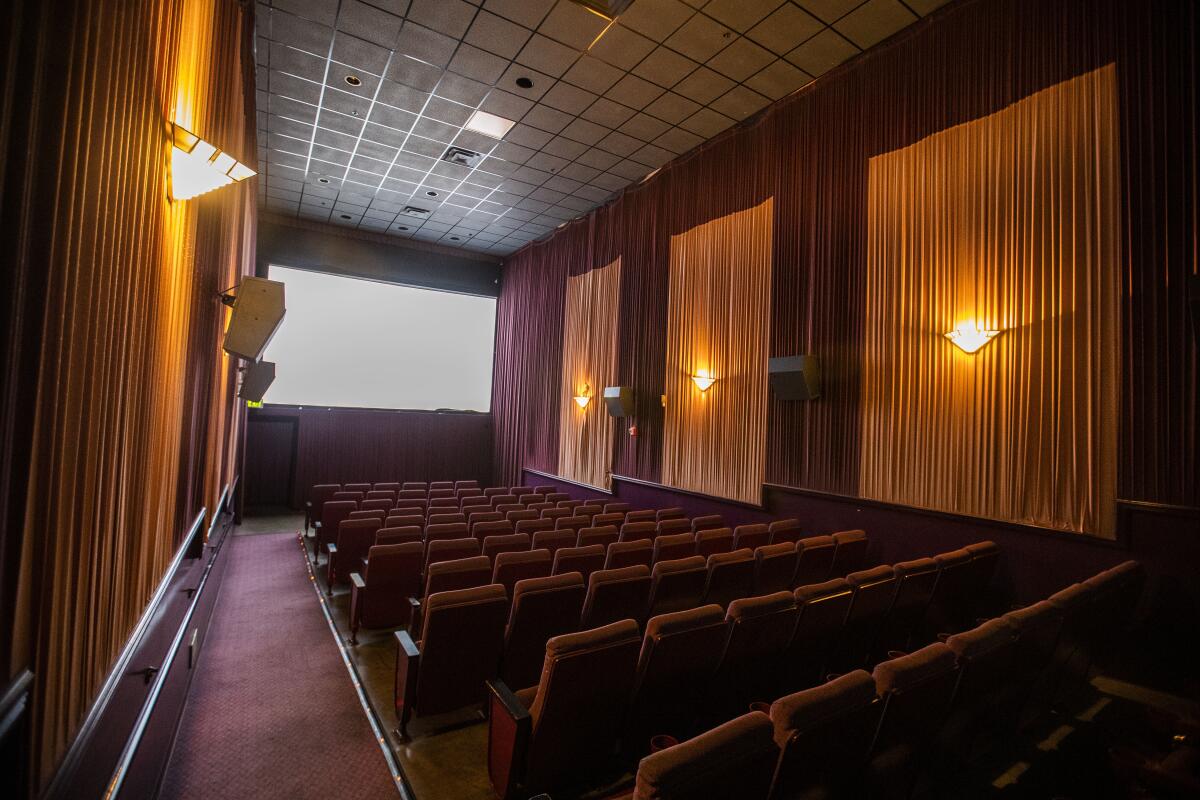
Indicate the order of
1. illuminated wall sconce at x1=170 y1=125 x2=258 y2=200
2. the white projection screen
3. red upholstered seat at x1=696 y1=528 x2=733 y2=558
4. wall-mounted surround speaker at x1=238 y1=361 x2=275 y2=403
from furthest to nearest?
the white projection screen, wall-mounted surround speaker at x1=238 y1=361 x2=275 y2=403, red upholstered seat at x1=696 y1=528 x2=733 y2=558, illuminated wall sconce at x1=170 y1=125 x2=258 y2=200

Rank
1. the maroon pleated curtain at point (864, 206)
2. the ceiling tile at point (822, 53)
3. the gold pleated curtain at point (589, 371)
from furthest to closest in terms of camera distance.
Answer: the gold pleated curtain at point (589, 371) < the ceiling tile at point (822, 53) < the maroon pleated curtain at point (864, 206)

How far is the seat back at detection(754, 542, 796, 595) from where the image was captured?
3961 millimetres

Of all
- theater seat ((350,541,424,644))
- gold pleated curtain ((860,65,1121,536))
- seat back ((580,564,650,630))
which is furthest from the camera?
theater seat ((350,541,424,644))

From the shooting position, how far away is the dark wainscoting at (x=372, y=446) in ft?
35.7

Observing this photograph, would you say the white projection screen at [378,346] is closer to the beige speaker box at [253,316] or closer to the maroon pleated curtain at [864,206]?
the maroon pleated curtain at [864,206]

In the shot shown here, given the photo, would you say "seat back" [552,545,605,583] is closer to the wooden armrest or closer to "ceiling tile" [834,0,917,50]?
the wooden armrest

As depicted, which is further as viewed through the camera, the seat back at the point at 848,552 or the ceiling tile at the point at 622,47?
the ceiling tile at the point at 622,47

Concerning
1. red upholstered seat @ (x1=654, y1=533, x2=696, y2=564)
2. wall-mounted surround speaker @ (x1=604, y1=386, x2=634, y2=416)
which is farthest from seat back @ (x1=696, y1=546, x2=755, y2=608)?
wall-mounted surround speaker @ (x1=604, y1=386, x2=634, y2=416)

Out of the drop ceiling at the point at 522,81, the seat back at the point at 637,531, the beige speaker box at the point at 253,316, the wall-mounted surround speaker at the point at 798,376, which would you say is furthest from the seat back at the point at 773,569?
the drop ceiling at the point at 522,81

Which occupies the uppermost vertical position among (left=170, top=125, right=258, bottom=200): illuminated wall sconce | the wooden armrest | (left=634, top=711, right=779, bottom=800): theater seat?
(left=170, top=125, right=258, bottom=200): illuminated wall sconce

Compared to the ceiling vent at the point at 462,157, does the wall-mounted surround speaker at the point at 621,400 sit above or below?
below

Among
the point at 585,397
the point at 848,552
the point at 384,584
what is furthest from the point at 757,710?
the point at 585,397

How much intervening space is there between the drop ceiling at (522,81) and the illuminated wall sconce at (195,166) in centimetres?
382

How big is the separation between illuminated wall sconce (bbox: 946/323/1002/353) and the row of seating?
2.21 meters
